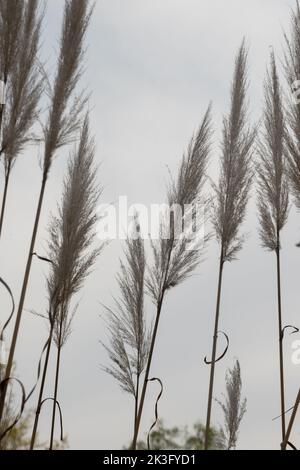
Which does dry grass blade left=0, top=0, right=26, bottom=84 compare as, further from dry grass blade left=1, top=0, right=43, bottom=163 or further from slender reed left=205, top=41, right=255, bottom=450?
slender reed left=205, top=41, right=255, bottom=450

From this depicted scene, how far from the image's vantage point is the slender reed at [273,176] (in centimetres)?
Result: 365

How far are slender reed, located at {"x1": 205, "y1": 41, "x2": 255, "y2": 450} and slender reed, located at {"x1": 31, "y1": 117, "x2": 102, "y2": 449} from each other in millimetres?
705

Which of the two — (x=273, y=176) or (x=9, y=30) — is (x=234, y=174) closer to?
(x=273, y=176)

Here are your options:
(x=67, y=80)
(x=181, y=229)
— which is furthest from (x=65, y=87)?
(x=181, y=229)

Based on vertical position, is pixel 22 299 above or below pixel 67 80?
below

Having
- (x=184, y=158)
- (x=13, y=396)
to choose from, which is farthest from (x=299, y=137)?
(x=13, y=396)

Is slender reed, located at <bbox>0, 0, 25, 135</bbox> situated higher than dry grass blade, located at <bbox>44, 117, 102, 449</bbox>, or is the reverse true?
slender reed, located at <bbox>0, 0, 25, 135</bbox>

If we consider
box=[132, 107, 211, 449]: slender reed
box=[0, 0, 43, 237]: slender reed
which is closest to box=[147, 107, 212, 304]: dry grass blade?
box=[132, 107, 211, 449]: slender reed

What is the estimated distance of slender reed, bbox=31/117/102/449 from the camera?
3.21 metres

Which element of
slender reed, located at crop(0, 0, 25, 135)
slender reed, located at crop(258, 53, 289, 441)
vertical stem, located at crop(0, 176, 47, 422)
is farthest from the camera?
slender reed, located at crop(258, 53, 289, 441)

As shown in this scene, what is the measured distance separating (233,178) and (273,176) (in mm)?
222

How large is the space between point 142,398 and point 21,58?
1473 millimetres

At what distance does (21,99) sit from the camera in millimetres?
3041
